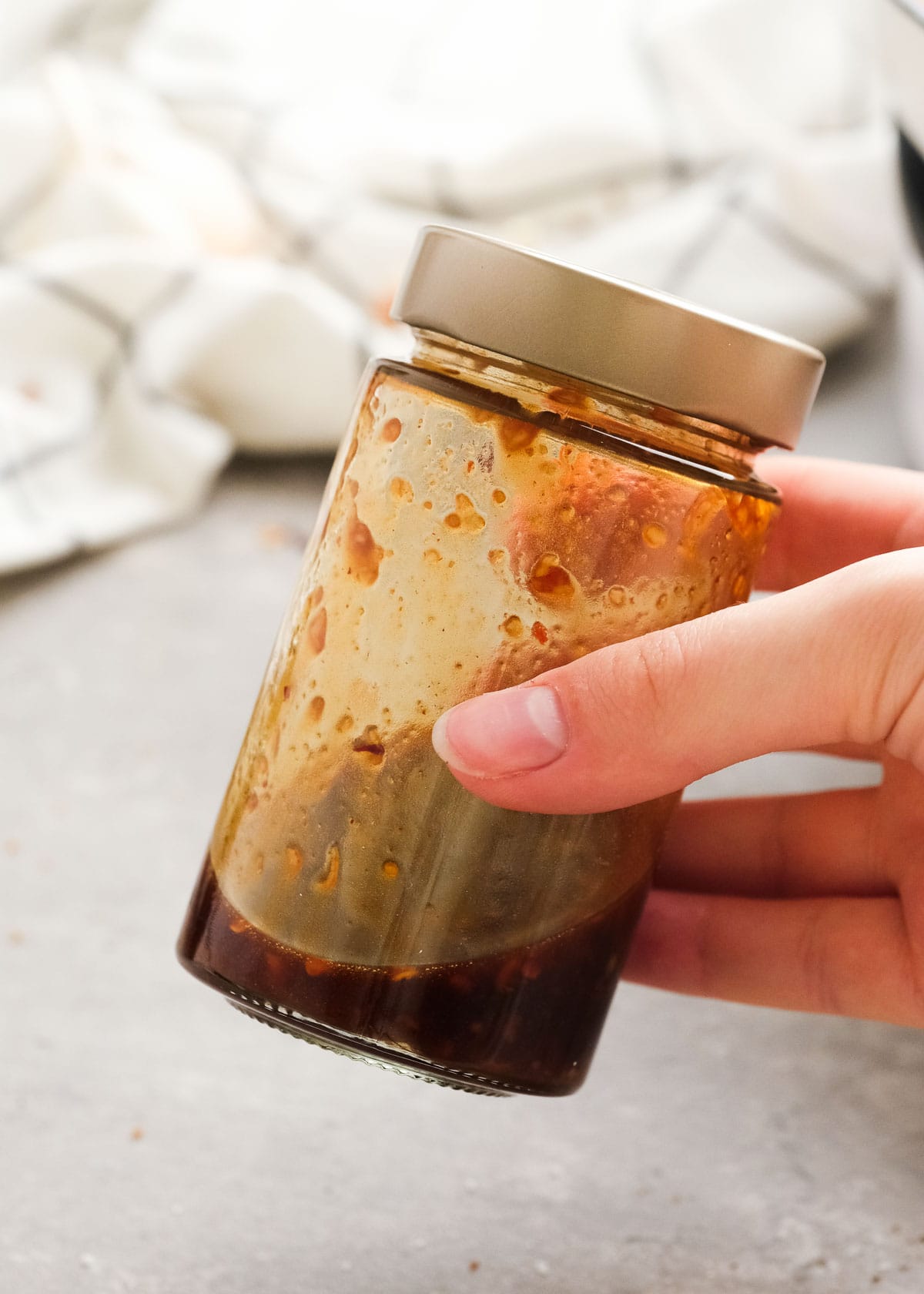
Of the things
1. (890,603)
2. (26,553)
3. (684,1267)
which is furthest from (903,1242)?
(26,553)

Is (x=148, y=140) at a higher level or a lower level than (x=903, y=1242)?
higher

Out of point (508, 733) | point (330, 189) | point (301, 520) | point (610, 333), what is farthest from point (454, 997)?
point (330, 189)

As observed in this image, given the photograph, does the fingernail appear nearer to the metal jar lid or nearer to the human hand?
the human hand

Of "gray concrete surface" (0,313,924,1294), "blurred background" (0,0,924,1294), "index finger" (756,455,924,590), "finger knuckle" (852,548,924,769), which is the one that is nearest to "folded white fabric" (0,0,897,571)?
"blurred background" (0,0,924,1294)

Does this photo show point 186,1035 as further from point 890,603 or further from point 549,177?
point 549,177

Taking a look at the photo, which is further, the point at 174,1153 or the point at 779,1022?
the point at 779,1022

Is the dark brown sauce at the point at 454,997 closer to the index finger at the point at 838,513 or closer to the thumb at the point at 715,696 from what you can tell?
the thumb at the point at 715,696

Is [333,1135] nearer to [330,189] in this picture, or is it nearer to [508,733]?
[508,733]
